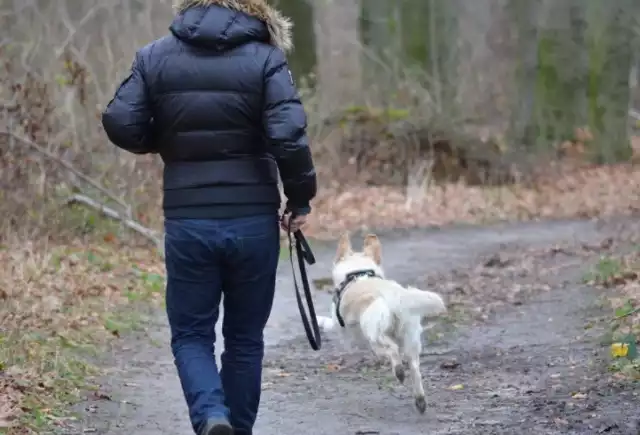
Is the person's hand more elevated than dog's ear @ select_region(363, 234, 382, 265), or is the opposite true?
the person's hand

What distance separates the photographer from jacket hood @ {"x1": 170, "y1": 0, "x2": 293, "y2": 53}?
442 cm

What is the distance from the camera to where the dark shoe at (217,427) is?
4.31 m

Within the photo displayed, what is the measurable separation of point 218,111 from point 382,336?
7.80 ft

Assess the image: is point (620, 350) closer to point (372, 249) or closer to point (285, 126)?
point (372, 249)

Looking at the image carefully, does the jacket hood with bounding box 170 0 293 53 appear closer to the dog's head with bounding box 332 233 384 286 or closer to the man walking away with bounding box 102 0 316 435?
the man walking away with bounding box 102 0 316 435

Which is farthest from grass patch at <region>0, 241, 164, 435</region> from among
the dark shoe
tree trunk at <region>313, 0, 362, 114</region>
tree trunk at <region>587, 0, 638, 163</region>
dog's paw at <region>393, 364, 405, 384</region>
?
tree trunk at <region>587, 0, 638, 163</region>

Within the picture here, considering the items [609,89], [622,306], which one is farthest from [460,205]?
[622,306]

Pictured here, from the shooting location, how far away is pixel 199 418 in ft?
14.5

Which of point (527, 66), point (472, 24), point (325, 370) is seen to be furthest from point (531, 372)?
point (472, 24)

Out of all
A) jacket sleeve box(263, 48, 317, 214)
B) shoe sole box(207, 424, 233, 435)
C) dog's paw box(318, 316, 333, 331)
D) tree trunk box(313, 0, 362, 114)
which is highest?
jacket sleeve box(263, 48, 317, 214)

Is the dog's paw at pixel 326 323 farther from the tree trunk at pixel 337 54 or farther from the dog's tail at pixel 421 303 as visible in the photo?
the tree trunk at pixel 337 54

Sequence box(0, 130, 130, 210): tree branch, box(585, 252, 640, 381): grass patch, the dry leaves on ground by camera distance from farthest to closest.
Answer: the dry leaves on ground, box(0, 130, 130, 210): tree branch, box(585, 252, 640, 381): grass patch

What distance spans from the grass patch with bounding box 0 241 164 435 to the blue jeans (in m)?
1.22

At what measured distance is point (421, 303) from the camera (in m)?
6.19
